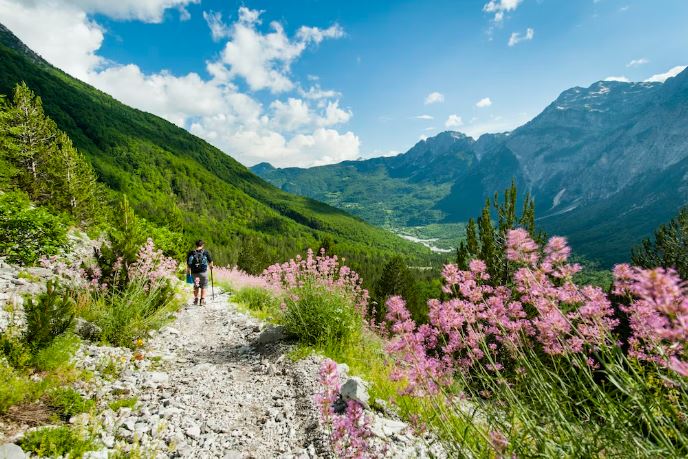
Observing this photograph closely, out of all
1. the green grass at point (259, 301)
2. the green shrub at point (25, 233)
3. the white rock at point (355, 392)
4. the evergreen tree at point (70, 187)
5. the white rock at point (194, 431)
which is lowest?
the green grass at point (259, 301)

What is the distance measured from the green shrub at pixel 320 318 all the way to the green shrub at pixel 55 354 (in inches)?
171

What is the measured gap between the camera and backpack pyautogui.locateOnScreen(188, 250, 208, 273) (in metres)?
13.4

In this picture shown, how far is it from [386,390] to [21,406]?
17.6ft

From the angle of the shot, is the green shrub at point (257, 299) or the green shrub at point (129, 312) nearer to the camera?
the green shrub at point (129, 312)

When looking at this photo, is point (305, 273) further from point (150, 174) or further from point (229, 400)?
point (150, 174)

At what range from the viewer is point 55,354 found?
5820 millimetres

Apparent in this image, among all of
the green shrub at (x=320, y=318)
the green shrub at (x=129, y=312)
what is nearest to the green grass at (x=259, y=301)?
the green shrub at (x=320, y=318)

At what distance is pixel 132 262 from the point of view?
31.2 ft

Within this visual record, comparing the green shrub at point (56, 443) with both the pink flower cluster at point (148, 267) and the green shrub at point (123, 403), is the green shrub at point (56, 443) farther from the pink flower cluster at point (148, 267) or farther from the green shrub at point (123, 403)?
the pink flower cluster at point (148, 267)

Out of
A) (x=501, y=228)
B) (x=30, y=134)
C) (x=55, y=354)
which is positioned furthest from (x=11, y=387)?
(x=30, y=134)

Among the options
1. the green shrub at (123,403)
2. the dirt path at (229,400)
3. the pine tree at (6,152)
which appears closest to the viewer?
the dirt path at (229,400)

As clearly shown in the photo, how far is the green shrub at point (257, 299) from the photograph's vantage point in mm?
12827

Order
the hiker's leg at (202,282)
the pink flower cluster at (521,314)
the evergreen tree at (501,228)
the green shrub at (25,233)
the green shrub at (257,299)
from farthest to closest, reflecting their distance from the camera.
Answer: the evergreen tree at (501,228), the hiker's leg at (202,282), the green shrub at (257,299), the green shrub at (25,233), the pink flower cluster at (521,314)

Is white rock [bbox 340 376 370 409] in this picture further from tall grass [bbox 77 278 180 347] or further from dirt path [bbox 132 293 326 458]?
tall grass [bbox 77 278 180 347]
